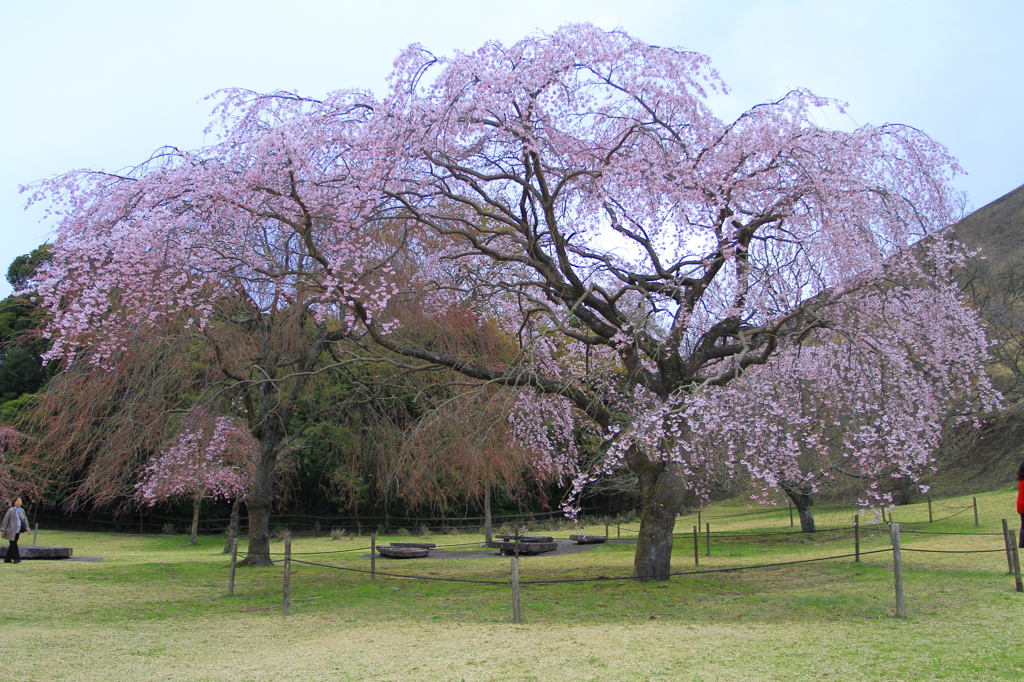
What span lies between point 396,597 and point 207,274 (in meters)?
5.23

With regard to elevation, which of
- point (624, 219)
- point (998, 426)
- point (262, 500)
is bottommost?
point (262, 500)

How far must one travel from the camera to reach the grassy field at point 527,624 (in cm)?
500

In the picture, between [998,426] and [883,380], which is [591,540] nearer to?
[883,380]

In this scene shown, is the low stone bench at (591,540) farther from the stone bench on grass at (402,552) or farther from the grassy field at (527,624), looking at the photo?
the grassy field at (527,624)

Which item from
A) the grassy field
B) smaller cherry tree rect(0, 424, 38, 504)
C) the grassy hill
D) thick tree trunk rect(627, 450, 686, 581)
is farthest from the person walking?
the grassy hill

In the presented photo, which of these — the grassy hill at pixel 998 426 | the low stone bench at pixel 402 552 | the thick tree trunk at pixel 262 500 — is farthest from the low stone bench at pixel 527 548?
the grassy hill at pixel 998 426

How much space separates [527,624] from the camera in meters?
6.86

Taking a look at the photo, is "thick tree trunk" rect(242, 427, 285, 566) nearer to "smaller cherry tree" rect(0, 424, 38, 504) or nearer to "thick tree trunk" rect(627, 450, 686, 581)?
"smaller cherry tree" rect(0, 424, 38, 504)

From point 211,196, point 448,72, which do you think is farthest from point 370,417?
point 448,72

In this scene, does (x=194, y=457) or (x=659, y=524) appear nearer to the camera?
(x=659, y=524)

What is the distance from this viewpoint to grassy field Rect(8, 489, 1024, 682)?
5.00 m

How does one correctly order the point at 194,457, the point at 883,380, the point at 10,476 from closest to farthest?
the point at 883,380
the point at 194,457
the point at 10,476

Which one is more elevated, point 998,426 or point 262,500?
point 998,426

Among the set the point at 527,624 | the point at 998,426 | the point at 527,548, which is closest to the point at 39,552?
the point at 527,548
